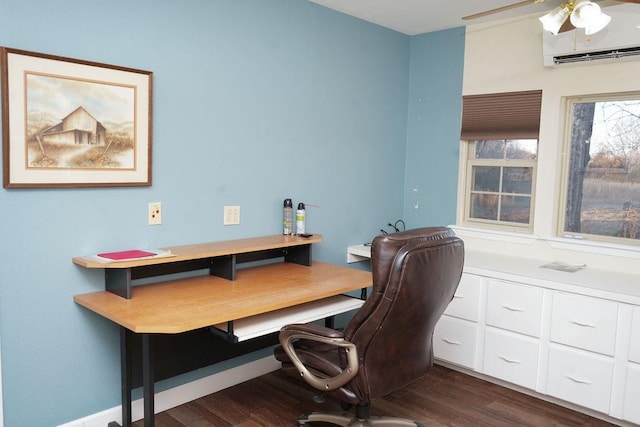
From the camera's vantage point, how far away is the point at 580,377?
9.31 feet

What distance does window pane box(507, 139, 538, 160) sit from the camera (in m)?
3.58

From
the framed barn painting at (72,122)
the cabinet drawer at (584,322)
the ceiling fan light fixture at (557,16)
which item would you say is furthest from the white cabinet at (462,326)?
the framed barn painting at (72,122)

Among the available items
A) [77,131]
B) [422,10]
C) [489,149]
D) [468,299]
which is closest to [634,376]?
[468,299]

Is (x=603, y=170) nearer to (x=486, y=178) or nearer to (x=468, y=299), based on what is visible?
(x=486, y=178)

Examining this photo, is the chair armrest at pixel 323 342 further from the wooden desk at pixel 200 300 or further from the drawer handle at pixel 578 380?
the drawer handle at pixel 578 380

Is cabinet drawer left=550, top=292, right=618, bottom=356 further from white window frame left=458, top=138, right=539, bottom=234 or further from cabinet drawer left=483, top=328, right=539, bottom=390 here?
white window frame left=458, top=138, right=539, bottom=234

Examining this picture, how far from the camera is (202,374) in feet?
9.68

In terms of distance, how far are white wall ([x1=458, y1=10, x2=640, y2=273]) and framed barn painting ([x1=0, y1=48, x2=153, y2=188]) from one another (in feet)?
7.73

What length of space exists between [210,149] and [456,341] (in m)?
1.97

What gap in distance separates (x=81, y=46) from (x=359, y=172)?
2052 mm

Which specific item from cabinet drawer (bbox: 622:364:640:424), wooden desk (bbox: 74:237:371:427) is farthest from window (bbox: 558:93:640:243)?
wooden desk (bbox: 74:237:371:427)

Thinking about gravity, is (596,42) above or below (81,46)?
above

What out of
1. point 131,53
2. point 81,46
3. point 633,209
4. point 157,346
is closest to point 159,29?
point 131,53

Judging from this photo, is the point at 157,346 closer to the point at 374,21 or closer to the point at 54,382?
the point at 54,382
